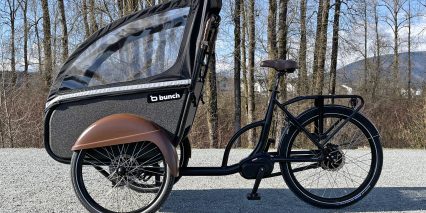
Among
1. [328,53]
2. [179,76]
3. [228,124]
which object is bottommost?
[228,124]

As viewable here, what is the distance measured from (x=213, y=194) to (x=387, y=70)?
29257mm

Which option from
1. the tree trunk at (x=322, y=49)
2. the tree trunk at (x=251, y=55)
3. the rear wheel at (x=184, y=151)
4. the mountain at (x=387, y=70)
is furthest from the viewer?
the mountain at (x=387, y=70)

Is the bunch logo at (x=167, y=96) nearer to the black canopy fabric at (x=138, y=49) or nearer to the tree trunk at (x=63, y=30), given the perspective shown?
the black canopy fabric at (x=138, y=49)

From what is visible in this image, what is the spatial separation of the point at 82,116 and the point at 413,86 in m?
25.4

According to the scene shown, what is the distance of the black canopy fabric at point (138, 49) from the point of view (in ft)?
12.6

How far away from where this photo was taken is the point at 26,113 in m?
16.9

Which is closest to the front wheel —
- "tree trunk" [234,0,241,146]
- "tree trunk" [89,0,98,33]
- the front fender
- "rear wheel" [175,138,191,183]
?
"rear wheel" [175,138,191,183]

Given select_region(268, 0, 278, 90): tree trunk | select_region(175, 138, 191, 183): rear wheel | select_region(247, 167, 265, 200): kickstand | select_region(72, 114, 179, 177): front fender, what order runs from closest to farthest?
select_region(72, 114, 179, 177): front fender
select_region(247, 167, 265, 200): kickstand
select_region(175, 138, 191, 183): rear wheel
select_region(268, 0, 278, 90): tree trunk

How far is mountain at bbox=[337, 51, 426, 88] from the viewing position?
72.6 feet

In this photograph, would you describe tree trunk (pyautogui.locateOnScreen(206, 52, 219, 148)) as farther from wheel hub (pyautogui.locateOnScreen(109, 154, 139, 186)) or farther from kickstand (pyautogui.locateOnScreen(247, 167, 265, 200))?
wheel hub (pyautogui.locateOnScreen(109, 154, 139, 186))

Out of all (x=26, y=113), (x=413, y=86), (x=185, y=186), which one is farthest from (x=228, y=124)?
(x=185, y=186)

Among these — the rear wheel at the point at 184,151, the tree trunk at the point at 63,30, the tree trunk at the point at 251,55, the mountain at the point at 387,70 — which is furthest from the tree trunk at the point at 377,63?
the rear wheel at the point at 184,151

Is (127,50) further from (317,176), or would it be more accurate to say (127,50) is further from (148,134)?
(317,176)

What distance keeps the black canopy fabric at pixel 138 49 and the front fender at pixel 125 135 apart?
12.2 inches
